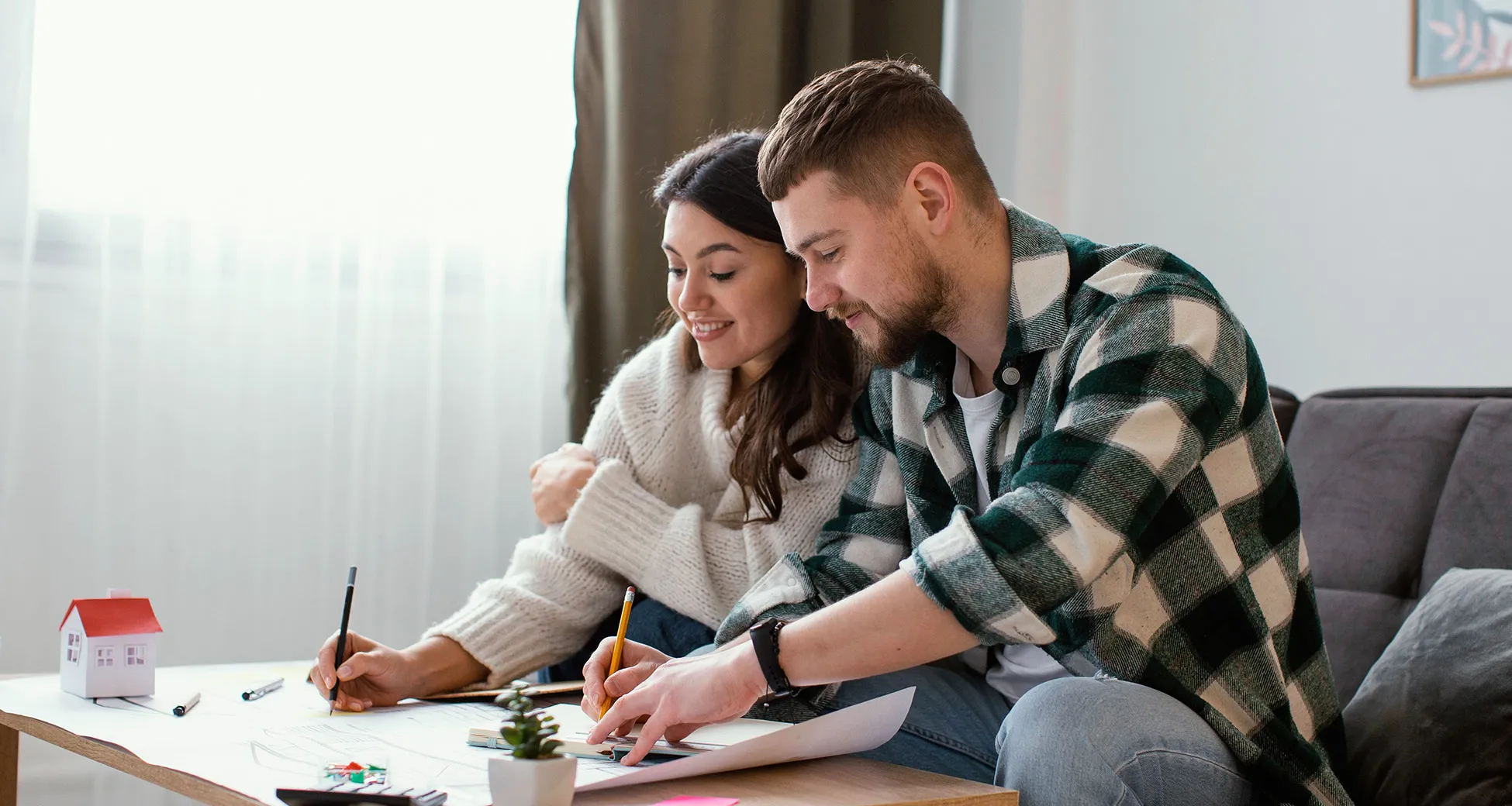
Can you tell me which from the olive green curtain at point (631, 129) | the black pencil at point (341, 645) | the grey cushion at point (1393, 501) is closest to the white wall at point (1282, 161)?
the grey cushion at point (1393, 501)

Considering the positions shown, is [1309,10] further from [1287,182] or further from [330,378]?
[330,378]

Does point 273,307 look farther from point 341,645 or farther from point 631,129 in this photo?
point 341,645

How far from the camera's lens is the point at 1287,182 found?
7.27 ft

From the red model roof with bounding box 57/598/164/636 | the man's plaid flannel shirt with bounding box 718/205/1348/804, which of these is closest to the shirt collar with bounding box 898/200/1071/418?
the man's plaid flannel shirt with bounding box 718/205/1348/804

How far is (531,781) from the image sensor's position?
0.80 meters

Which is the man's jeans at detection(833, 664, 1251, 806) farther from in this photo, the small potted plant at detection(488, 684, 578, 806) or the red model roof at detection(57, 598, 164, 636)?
the red model roof at detection(57, 598, 164, 636)

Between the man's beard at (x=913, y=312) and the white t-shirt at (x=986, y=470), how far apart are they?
8cm

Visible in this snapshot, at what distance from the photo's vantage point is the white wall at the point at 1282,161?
1.96m

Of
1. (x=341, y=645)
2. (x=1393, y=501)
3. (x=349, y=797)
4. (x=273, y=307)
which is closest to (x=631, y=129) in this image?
(x=273, y=307)

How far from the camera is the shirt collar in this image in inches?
47.3

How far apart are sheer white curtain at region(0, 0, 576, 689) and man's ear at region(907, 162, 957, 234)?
117 cm

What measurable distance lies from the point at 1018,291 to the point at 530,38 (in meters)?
1.32

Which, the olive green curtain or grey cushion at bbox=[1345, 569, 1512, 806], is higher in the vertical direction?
the olive green curtain

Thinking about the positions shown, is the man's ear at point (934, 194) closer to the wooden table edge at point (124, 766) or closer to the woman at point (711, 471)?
the woman at point (711, 471)
